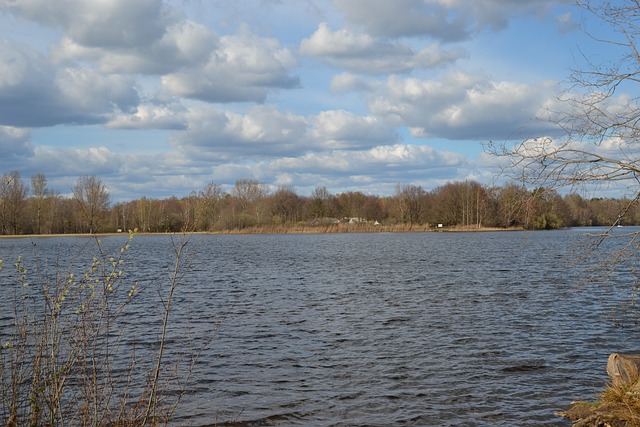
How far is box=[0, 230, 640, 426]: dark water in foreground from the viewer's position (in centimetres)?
1039

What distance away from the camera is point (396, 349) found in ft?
48.8

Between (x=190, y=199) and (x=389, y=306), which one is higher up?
(x=190, y=199)

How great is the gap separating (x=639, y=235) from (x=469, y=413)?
4713 millimetres

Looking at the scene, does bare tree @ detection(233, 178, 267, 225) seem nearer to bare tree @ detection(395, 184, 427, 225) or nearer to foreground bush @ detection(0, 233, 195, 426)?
bare tree @ detection(395, 184, 427, 225)

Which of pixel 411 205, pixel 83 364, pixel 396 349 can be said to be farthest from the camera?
pixel 411 205

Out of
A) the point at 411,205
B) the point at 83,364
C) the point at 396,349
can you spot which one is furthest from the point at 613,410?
the point at 411,205

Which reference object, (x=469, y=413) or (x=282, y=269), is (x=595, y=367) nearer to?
(x=469, y=413)

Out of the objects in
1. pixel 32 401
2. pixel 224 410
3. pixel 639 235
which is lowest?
pixel 224 410

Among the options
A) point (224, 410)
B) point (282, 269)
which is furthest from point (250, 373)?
point (282, 269)

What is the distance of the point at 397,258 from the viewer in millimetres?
45875

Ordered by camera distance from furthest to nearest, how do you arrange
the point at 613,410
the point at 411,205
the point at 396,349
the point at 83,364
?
the point at 411,205 → the point at 396,349 → the point at 613,410 → the point at 83,364

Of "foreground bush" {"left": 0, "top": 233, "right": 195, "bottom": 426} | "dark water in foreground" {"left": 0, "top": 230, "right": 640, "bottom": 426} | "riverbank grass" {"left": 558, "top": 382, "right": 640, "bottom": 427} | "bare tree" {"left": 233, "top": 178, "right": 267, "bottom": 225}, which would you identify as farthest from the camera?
"bare tree" {"left": 233, "top": 178, "right": 267, "bottom": 225}

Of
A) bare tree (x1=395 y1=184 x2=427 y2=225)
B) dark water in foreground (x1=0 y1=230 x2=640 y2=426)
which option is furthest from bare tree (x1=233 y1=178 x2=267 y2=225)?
dark water in foreground (x1=0 y1=230 x2=640 y2=426)

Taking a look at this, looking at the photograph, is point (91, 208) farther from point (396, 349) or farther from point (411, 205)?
point (411, 205)
